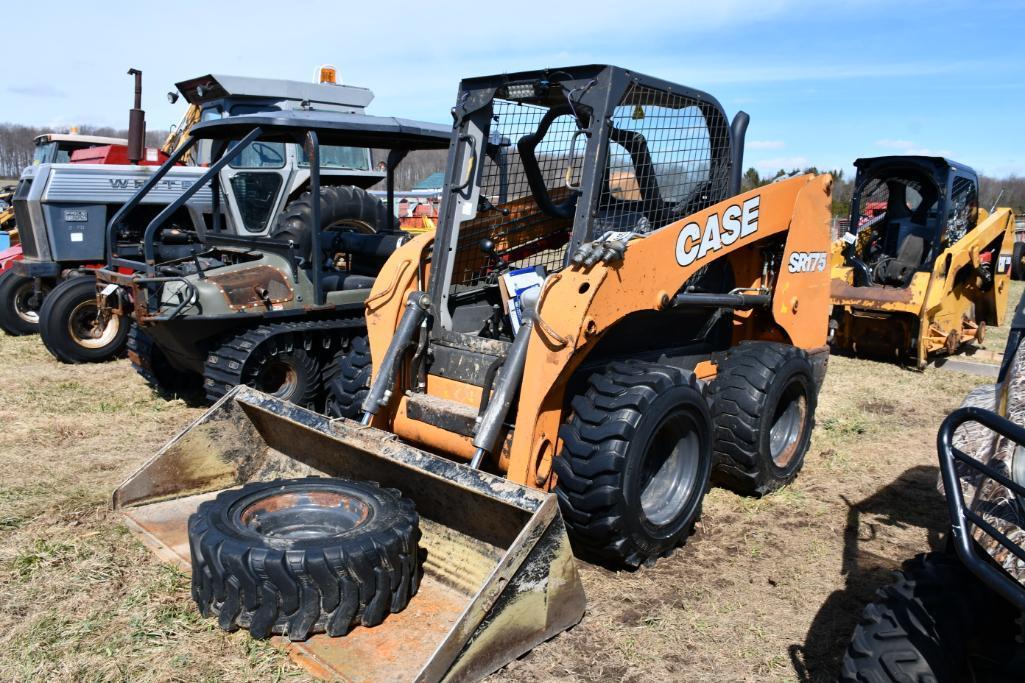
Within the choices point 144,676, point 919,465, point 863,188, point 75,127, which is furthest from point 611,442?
point 75,127

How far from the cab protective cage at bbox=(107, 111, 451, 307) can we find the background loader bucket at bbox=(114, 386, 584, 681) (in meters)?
1.71

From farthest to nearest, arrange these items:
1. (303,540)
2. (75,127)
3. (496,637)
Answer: (75,127), (303,540), (496,637)

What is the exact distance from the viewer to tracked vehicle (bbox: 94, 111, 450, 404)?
18.5ft

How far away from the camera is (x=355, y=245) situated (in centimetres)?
668

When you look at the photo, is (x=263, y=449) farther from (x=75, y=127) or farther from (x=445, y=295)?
(x=75, y=127)

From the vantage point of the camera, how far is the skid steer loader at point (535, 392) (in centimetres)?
299

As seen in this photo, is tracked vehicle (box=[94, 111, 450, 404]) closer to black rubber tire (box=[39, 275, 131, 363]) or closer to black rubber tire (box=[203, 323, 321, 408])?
black rubber tire (box=[203, 323, 321, 408])

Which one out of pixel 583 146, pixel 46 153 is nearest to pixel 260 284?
pixel 583 146

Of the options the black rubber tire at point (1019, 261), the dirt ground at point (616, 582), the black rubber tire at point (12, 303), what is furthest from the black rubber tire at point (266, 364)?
the black rubber tire at point (1019, 261)

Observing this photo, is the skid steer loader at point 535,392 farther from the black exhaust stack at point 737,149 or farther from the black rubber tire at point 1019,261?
the black rubber tire at point 1019,261

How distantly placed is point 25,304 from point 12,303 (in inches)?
7.2

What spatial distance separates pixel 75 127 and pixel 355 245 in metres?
7.93

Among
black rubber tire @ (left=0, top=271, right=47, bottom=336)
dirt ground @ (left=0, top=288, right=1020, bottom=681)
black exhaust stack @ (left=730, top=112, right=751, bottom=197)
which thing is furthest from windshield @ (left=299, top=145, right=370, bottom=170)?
black exhaust stack @ (left=730, top=112, right=751, bottom=197)

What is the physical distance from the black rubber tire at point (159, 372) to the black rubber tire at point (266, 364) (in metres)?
1.10
